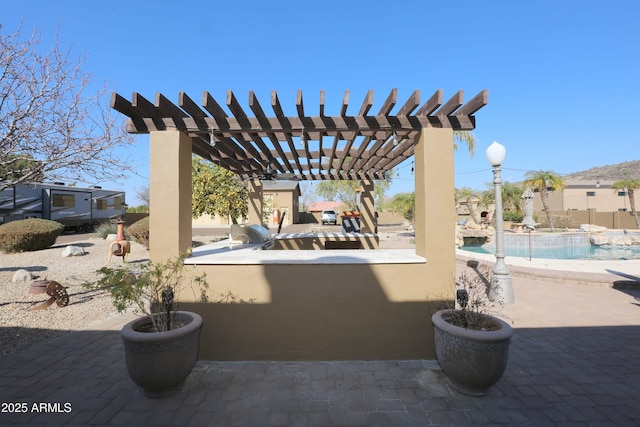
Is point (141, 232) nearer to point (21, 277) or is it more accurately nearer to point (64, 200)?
point (21, 277)

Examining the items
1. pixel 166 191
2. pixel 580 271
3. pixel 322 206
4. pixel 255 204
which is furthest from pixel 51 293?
pixel 322 206

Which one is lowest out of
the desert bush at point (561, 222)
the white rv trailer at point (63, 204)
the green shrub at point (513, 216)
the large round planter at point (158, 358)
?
the large round planter at point (158, 358)

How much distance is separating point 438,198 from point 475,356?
5.68 feet

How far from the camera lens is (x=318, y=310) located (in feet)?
11.0

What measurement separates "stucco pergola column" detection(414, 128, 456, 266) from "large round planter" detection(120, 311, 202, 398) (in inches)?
108

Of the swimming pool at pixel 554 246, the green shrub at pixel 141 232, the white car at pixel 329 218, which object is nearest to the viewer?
the green shrub at pixel 141 232

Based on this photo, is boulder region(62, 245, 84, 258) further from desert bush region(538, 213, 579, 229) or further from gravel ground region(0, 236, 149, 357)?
desert bush region(538, 213, 579, 229)

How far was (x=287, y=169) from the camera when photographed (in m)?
7.06

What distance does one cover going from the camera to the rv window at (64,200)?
18.0 meters

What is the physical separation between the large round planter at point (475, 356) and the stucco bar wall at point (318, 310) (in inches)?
27.7

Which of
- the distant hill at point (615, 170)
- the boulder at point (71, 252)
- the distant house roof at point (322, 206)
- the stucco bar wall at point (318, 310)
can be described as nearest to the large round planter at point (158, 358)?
the stucco bar wall at point (318, 310)

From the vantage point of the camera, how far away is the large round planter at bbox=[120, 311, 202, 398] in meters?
2.46

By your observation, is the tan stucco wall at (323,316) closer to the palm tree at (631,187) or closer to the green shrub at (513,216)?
the green shrub at (513,216)

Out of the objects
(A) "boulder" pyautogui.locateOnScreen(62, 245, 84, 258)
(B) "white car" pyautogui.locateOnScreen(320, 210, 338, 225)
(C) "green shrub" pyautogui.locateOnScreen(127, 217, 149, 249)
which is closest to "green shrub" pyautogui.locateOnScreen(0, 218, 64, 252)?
(A) "boulder" pyautogui.locateOnScreen(62, 245, 84, 258)
